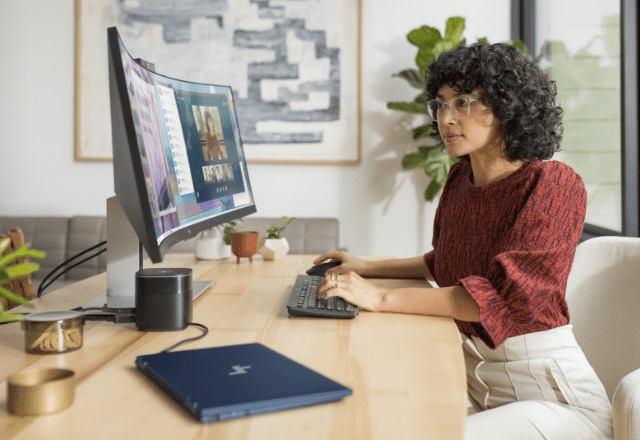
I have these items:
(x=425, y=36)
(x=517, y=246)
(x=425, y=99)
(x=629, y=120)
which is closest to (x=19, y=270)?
(x=517, y=246)

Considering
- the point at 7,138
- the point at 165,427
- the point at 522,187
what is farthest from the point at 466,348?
the point at 7,138

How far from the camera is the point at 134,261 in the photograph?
55.7 inches

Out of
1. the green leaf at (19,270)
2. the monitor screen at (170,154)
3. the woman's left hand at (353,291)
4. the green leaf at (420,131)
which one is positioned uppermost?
the green leaf at (420,131)

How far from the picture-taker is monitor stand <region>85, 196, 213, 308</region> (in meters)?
1.40

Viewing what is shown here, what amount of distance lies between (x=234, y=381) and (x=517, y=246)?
754 millimetres

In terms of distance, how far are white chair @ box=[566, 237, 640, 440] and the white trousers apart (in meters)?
0.19

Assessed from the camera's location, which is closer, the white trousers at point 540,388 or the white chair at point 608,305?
the white trousers at point 540,388

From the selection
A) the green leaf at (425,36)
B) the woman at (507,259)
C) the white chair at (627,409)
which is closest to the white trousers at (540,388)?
the woman at (507,259)

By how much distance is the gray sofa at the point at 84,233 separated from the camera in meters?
4.20

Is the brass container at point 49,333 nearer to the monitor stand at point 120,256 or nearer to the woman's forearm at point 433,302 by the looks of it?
the monitor stand at point 120,256

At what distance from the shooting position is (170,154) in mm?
1441

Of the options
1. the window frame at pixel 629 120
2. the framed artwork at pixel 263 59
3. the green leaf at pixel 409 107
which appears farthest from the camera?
the framed artwork at pixel 263 59

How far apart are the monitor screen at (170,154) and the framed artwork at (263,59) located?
2354mm

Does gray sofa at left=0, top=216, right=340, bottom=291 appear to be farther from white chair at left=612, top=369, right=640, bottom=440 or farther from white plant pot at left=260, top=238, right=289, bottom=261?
white chair at left=612, top=369, right=640, bottom=440
